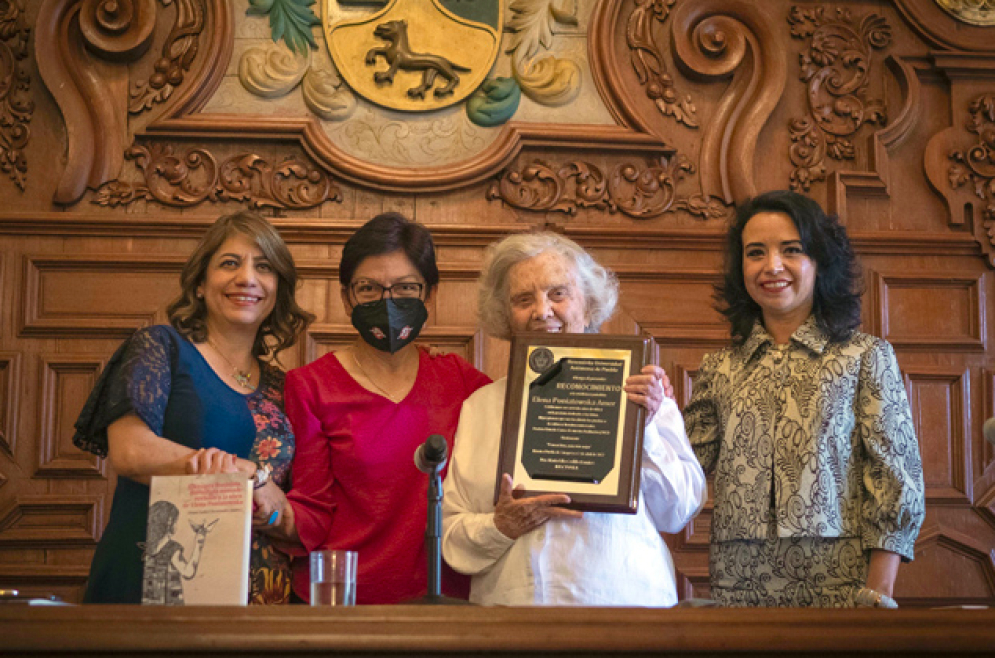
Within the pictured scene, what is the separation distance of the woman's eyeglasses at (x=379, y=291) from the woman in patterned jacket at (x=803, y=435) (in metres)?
0.87

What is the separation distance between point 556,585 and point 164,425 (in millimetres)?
1087

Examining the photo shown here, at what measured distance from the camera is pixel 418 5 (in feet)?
13.4

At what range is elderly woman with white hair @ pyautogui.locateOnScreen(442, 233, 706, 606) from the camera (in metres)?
2.30

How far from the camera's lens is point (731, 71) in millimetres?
4156

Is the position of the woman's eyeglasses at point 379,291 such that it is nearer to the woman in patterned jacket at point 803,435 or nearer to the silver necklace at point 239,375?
the silver necklace at point 239,375

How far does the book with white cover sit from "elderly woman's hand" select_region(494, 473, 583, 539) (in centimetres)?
58

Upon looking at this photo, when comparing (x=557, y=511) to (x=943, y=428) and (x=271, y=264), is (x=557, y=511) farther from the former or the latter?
(x=943, y=428)

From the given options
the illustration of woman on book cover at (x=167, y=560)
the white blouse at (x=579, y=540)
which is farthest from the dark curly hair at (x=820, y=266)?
the illustration of woman on book cover at (x=167, y=560)

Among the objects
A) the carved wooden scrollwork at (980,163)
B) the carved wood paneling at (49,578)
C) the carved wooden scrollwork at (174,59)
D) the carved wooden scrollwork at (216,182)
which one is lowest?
the carved wood paneling at (49,578)

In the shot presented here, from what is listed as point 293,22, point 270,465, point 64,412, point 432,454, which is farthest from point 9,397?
point 432,454

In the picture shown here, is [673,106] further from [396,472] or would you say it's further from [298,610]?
[298,610]

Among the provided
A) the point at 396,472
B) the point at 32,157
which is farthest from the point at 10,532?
the point at 396,472

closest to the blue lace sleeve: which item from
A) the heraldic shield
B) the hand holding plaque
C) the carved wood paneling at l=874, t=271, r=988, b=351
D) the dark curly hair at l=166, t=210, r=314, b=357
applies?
the dark curly hair at l=166, t=210, r=314, b=357

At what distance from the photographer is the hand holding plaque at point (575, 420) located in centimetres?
226
